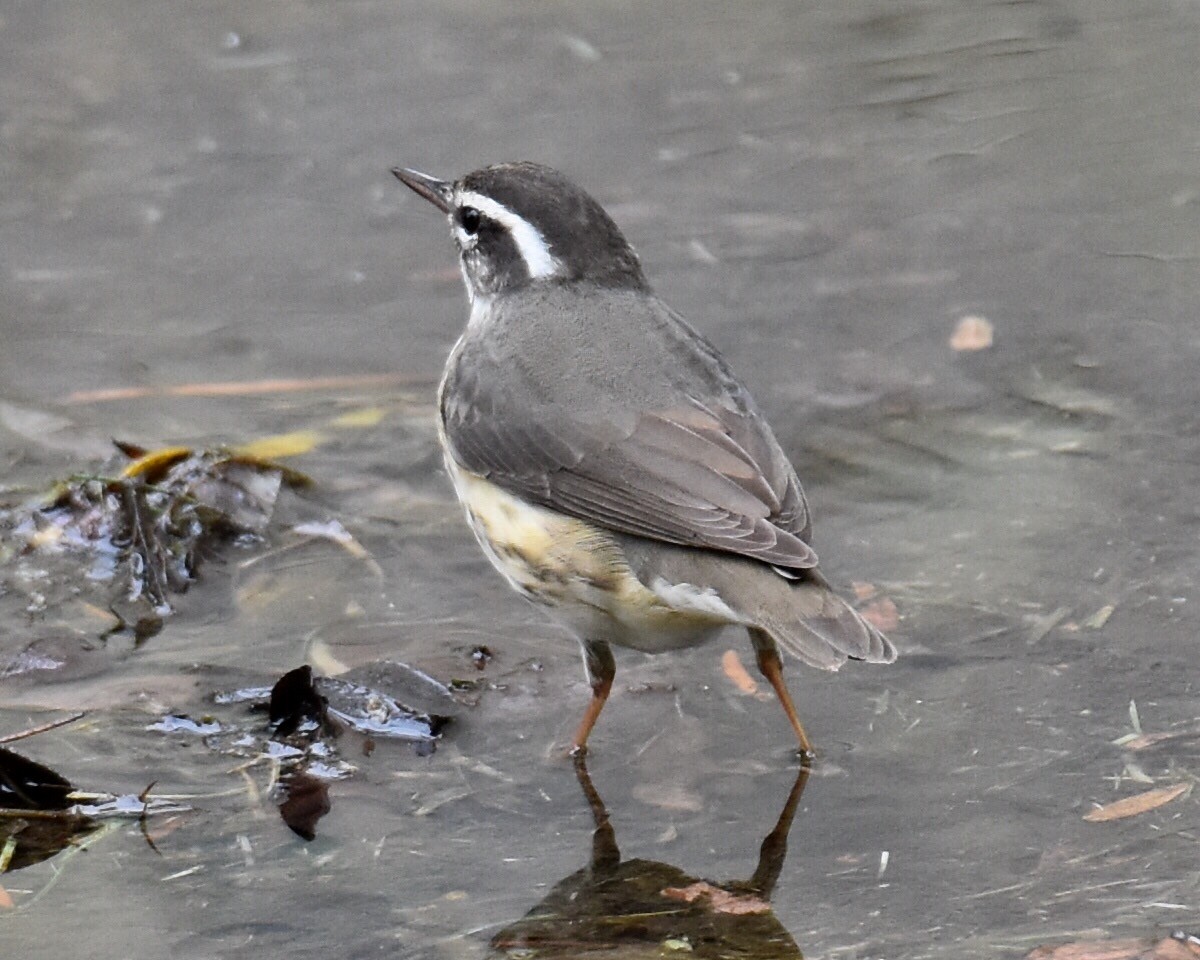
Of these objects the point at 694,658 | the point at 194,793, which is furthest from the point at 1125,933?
the point at 194,793

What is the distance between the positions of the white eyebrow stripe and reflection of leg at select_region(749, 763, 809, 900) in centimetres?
220

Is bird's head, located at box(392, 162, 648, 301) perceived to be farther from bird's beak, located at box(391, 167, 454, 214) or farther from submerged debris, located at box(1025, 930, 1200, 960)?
submerged debris, located at box(1025, 930, 1200, 960)

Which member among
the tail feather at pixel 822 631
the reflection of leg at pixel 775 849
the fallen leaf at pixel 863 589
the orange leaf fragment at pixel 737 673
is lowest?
the orange leaf fragment at pixel 737 673

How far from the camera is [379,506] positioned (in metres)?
8.11

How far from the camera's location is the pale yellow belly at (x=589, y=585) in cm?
595

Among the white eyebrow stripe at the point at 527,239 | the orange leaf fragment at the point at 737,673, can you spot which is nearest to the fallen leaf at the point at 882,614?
the orange leaf fragment at the point at 737,673

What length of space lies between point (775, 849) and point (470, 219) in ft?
9.73

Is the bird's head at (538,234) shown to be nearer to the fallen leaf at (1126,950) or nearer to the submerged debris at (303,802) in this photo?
the submerged debris at (303,802)

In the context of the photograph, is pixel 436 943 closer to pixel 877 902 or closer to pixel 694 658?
pixel 877 902

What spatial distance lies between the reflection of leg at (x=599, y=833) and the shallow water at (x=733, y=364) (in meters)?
0.04

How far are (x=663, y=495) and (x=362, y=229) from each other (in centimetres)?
533

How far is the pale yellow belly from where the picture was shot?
5953 mm

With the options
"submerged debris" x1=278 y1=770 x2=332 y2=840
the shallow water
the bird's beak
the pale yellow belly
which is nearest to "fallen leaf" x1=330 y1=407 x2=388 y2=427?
the shallow water

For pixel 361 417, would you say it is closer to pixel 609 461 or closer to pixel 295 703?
pixel 295 703
